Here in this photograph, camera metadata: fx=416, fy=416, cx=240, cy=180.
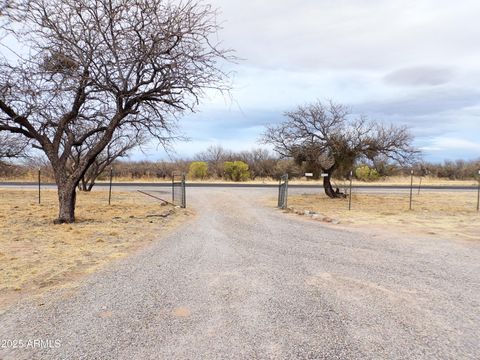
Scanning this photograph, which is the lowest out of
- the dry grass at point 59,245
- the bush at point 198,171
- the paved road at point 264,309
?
the dry grass at point 59,245

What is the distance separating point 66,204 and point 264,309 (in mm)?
9934

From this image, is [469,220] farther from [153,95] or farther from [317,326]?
[317,326]

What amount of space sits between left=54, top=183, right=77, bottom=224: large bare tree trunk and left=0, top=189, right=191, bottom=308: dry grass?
1.32ft

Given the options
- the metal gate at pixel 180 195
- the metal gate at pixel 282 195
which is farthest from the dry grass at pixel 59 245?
the metal gate at pixel 282 195

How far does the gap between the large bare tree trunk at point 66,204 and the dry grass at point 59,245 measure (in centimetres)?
40

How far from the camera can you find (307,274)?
647 cm

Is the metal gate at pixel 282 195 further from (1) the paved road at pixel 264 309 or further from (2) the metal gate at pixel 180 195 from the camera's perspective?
(1) the paved road at pixel 264 309

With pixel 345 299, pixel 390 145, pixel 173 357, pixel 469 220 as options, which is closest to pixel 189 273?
pixel 345 299

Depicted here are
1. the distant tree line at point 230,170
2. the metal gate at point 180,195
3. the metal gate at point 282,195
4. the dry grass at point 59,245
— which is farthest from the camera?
the distant tree line at point 230,170

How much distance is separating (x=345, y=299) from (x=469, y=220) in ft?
39.9

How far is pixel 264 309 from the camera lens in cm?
477

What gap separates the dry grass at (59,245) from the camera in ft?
19.8

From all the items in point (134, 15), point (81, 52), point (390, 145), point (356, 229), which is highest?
point (134, 15)

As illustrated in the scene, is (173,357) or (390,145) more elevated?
(390,145)
